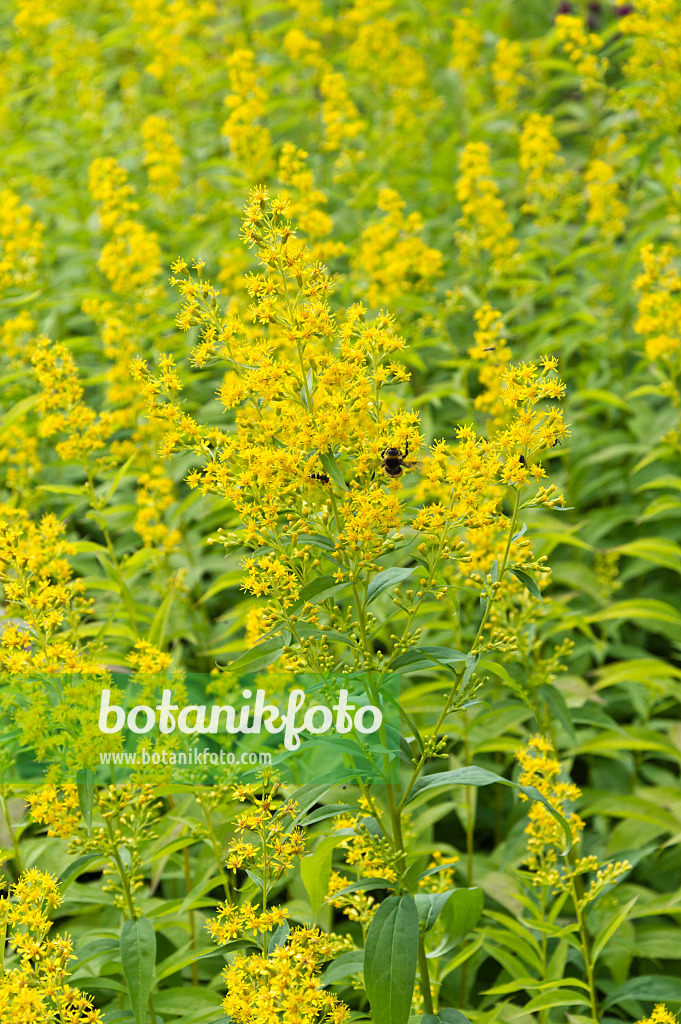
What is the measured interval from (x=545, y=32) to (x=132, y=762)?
421 inches

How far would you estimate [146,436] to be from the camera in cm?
566

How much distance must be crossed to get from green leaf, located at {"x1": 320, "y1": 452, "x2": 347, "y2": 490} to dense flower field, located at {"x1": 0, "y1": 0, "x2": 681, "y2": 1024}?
12mm

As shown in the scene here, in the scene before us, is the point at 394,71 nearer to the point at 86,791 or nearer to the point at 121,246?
the point at 121,246

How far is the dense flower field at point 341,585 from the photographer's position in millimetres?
2910

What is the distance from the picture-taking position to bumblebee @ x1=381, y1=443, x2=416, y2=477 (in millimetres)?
2951

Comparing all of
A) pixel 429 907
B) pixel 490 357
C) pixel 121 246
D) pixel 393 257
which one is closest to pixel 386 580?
pixel 429 907

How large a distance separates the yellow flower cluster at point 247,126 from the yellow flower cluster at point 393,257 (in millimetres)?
921

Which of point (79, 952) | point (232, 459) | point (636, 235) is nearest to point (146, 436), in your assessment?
point (232, 459)

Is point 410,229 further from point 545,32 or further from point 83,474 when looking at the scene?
point 545,32

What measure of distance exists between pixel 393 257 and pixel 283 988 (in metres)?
4.41

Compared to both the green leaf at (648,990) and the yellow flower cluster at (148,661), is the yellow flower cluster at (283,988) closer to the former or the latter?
→ the yellow flower cluster at (148,661)

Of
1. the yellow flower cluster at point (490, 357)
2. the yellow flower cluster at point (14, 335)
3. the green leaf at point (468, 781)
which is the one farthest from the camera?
the yellow flower cluster at point (14, 335)

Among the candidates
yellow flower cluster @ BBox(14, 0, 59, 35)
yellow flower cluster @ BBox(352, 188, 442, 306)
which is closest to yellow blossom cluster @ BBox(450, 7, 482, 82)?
yellow flower cluster @ BBox(352, 188, 442, 306)

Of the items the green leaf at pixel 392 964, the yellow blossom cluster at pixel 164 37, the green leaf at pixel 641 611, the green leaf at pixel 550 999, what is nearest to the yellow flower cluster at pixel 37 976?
the green leaf at pixel 392 964
